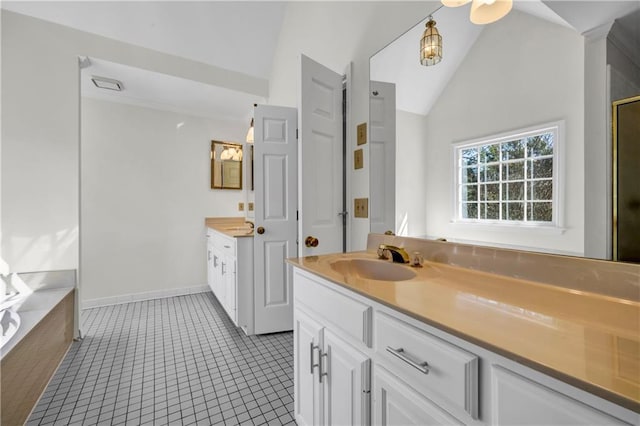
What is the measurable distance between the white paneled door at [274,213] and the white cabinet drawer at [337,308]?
110 centimetres

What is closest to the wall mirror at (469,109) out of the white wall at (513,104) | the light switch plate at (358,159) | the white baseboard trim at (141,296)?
the white wall at (513,104)

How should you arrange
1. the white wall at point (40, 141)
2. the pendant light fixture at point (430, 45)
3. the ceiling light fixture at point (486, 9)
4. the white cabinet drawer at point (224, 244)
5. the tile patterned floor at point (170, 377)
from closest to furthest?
the ceiling light fixture at point (486, 9) < the pendant light fixture at point (430, 45) < the tile patterned floor at point (170, 377) < the white wall at point (40, 141) < the white cabinet drawer at point (224, 244)

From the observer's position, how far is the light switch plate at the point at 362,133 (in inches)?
71.0

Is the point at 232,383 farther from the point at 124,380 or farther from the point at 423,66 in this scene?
the point at 423,66

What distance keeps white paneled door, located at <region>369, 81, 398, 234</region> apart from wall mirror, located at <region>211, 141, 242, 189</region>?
2.47 meters

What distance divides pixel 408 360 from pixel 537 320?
0.31m

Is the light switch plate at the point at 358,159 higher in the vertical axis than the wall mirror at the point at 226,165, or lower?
lower

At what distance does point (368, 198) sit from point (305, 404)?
1182 mm

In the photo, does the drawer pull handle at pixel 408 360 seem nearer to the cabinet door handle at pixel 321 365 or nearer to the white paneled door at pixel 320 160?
the cabinet door handle at pixel 321 365

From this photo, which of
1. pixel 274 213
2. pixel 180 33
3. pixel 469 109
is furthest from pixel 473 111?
pixel 180 33

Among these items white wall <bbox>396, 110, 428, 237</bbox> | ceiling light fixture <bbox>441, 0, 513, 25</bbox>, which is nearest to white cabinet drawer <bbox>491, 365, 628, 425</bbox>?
white wall <bbox>396, 110, 428, 237</bbox>

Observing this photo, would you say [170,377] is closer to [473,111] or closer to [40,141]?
[40,141]

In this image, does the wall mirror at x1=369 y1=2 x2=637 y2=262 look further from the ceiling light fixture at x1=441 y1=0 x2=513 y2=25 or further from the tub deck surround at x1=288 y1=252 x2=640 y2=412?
the tub deck surround at x1=288 y1=252 x2=640 y2=412

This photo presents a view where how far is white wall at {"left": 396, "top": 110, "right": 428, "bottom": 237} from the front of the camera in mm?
1330
